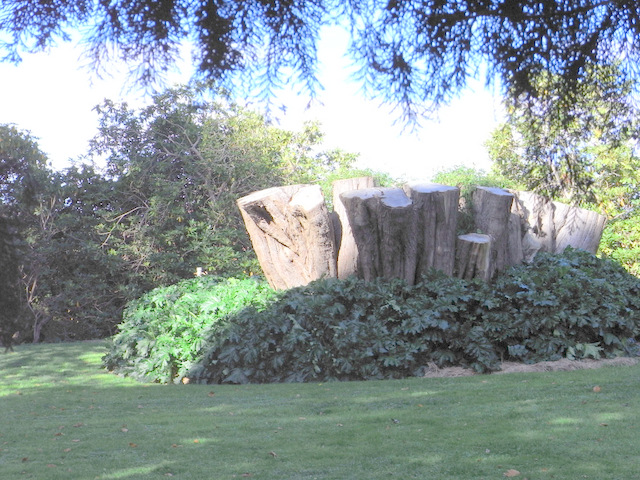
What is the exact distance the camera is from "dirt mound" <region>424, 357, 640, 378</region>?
29.3 ft

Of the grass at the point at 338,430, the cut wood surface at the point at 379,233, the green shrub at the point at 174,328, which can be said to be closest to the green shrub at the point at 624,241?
the cut wood surface at the point at 379,233

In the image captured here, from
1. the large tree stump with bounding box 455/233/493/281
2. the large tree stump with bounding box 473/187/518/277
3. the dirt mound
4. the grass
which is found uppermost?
the large tree stump with bounding box 473/187/518/277

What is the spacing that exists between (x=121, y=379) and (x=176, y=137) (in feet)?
30.6

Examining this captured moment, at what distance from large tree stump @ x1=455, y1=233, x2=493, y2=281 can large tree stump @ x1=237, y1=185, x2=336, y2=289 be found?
190cm

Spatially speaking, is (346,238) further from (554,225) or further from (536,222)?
(554,225)

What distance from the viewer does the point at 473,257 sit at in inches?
398

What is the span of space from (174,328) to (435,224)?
404 cm

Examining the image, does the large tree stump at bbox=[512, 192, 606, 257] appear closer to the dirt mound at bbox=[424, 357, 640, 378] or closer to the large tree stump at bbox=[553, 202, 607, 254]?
the large tree stump at bbox=[553, 202, 607, 254]

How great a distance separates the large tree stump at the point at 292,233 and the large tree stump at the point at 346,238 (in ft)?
0.48

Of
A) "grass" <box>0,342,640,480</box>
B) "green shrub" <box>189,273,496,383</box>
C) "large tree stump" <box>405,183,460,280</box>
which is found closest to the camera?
"grass" <box>0,342,640,480</box>

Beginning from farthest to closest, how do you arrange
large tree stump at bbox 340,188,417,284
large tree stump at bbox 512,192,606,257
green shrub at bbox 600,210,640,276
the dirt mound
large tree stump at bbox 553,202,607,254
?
green shrub at bbox 600,210,640,276 → large tree stump at bbox 553,202,607,254 → large tree stump at bbox 512,192,606,257 → large tree stump at bbox 340,188,417,284 → the dirt mound

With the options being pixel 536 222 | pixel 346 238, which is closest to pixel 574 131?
pixel 346 238

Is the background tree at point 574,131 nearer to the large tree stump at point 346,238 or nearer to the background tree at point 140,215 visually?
the large tree stump at point 346,238

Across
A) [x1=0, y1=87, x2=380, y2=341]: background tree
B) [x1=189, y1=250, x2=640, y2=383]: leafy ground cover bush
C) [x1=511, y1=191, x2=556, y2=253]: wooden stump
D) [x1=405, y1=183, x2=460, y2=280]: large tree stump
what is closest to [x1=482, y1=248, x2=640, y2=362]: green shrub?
[x1=189, y1=250, x2=640, y2=383]: leafy ground cover bush
